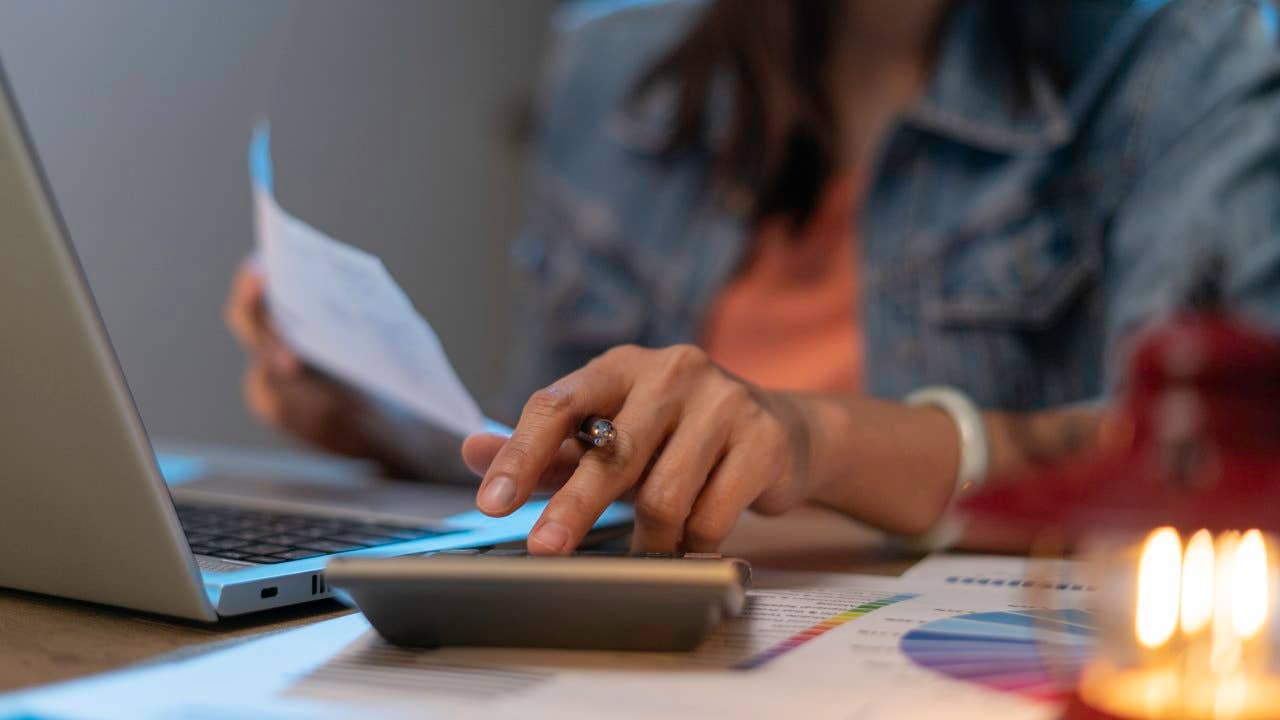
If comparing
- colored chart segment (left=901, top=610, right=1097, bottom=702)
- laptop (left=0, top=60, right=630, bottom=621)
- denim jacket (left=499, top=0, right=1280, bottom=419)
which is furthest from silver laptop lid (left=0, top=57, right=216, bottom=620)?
denim jacket (left=499, top=0, right=1280, bottom=419)

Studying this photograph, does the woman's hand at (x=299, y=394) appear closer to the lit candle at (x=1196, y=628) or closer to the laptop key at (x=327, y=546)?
the laptop key at (x=327, y=546)

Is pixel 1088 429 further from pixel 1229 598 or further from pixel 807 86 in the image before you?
pixel 807 86

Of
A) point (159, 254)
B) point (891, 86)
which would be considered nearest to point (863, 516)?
point (891, 86)

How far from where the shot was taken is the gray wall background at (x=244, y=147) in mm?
1447

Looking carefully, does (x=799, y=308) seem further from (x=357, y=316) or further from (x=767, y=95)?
→ (x=357, y=316)

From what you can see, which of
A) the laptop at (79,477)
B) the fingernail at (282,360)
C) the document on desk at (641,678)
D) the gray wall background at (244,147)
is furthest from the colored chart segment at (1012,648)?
the gray wall background at (244,147)

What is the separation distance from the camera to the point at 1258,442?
48 centimetres

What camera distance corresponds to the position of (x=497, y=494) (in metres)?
0.39

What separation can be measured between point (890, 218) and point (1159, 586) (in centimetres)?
79

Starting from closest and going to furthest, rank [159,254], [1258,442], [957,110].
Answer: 1. [1258,442]
2. [957,110]
3. [159,254]

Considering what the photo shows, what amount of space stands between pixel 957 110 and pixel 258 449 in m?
1.33

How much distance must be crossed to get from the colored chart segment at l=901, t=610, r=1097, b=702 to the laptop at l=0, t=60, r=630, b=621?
0.21 metres

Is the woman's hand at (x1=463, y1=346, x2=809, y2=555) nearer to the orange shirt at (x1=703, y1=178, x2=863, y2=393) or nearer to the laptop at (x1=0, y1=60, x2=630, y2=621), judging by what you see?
the laptop at (x1=0, y1=60, x2=630, y2=621)

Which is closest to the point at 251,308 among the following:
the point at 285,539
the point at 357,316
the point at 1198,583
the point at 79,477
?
the point at 357,316
